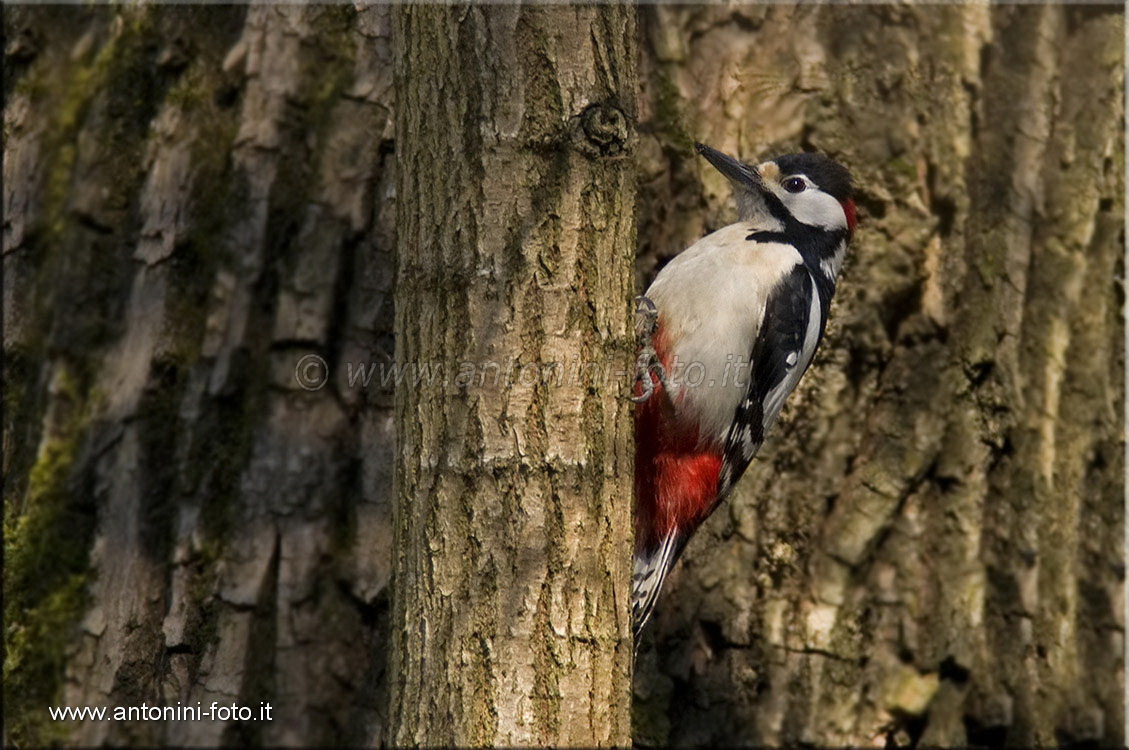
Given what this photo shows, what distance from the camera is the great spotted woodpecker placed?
3111 mm

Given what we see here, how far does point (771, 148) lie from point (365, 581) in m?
1.80

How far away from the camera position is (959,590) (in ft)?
10.6

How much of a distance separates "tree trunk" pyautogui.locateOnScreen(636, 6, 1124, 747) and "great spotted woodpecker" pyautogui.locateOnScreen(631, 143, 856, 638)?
101 millimetres

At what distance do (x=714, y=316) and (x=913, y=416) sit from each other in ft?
2.31

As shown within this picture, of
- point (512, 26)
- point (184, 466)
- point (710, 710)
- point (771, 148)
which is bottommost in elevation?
point (710, 710)

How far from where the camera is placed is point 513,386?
201cm

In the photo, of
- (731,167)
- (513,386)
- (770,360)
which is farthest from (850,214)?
(513,386)

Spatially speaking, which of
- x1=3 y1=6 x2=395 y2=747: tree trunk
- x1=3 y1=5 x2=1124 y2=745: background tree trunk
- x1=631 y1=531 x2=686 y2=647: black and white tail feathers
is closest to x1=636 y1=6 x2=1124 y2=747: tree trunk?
x1=3 y1=5 x2=1124 y2=745: background tree trunk

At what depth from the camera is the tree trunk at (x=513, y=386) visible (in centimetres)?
196

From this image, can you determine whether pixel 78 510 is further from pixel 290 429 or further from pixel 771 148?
pixel 771 148

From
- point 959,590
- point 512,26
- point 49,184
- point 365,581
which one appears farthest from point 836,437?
point 49,184

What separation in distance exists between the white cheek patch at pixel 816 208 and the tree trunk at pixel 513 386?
1.39 metres

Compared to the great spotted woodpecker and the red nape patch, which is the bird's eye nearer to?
the great spotted woodpecker

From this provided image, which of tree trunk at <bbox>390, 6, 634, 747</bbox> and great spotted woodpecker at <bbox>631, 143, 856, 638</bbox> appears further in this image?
great spotted woodpecker at <bbox>631, 143, 856, 638</bbox>
